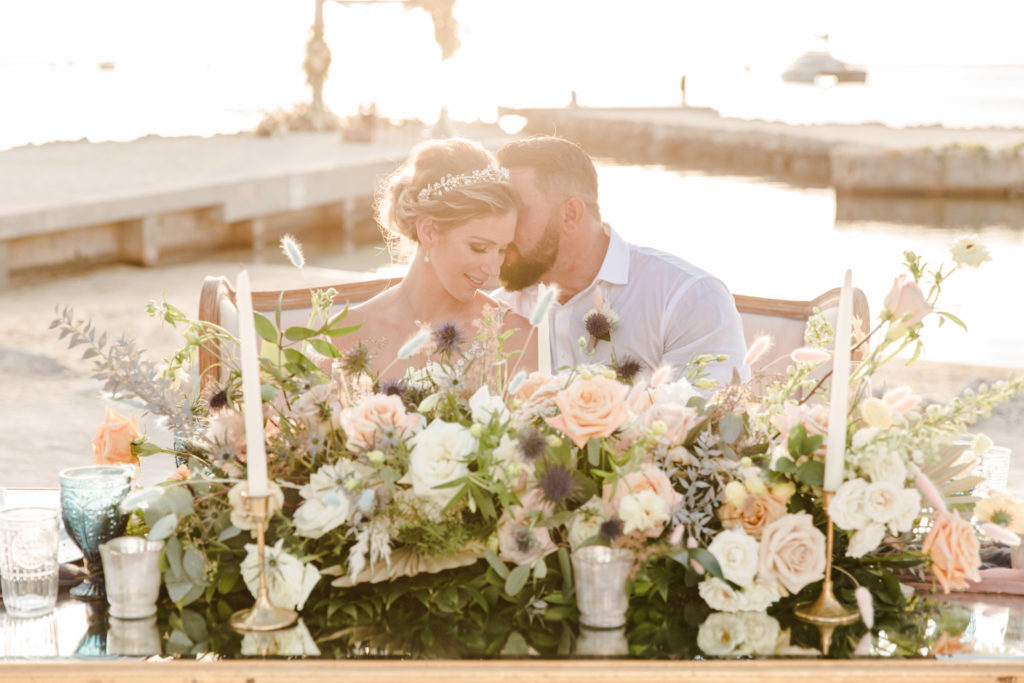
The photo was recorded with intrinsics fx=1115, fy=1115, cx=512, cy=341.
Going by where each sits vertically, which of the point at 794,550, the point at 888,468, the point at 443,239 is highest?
the point at 443,239

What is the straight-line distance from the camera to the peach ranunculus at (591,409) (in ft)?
4.80

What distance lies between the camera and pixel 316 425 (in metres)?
1.59

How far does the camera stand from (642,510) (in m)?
1.46

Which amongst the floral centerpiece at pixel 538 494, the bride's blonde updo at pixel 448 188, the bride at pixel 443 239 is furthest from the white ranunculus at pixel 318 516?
the bride's blonde updo at pixel 448 188

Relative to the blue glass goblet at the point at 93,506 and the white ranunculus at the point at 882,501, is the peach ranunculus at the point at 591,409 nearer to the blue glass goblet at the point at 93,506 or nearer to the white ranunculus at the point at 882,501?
the white ranunculus at the point at 882,501

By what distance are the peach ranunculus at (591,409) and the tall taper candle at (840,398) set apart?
10.6 inches

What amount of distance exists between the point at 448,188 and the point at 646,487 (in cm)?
159

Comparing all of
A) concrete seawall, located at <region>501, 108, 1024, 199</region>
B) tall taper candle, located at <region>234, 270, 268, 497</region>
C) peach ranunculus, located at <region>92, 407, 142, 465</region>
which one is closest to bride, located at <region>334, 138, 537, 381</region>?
peach ranunculus, located at <region>92, 407, 142, 465</region>

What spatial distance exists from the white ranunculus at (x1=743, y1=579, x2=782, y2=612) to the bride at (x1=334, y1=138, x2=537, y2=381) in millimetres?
1322

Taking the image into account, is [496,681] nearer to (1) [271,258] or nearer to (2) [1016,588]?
(2) [1016,588]

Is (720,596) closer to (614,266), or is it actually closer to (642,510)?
(642,510)

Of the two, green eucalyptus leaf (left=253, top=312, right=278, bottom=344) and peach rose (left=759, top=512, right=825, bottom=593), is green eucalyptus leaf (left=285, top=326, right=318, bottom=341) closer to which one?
green eucalyptus leaf (left=253, top=312, right=278, bottom=344)

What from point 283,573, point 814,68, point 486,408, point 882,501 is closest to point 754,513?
point 882,501

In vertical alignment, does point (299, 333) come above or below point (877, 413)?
above
